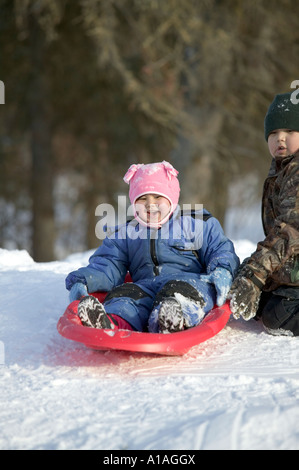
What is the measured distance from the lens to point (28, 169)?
1116 centimetres

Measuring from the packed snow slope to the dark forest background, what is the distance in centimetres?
498

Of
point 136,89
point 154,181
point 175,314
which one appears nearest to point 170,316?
point 175,314

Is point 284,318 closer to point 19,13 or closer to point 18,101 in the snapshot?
point 19,13

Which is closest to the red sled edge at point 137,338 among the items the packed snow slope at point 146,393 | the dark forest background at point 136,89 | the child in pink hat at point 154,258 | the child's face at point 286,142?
the packed snow slope at point 146,393

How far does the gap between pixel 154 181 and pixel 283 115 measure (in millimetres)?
798

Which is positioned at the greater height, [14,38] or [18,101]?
[14,38]

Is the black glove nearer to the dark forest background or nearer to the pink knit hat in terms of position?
the pink knit hat

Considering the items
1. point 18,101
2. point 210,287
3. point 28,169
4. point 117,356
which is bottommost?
point 117,356

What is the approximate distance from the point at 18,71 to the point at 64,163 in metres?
2.43

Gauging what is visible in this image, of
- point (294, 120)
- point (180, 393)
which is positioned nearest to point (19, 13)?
point (294, 120)

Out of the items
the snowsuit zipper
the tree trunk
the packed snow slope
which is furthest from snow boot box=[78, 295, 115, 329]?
the tree trunk

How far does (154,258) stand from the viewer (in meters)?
3.21

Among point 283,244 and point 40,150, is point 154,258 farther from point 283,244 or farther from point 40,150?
point 40,150

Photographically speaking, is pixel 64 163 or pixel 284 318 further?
pixel 64 163
